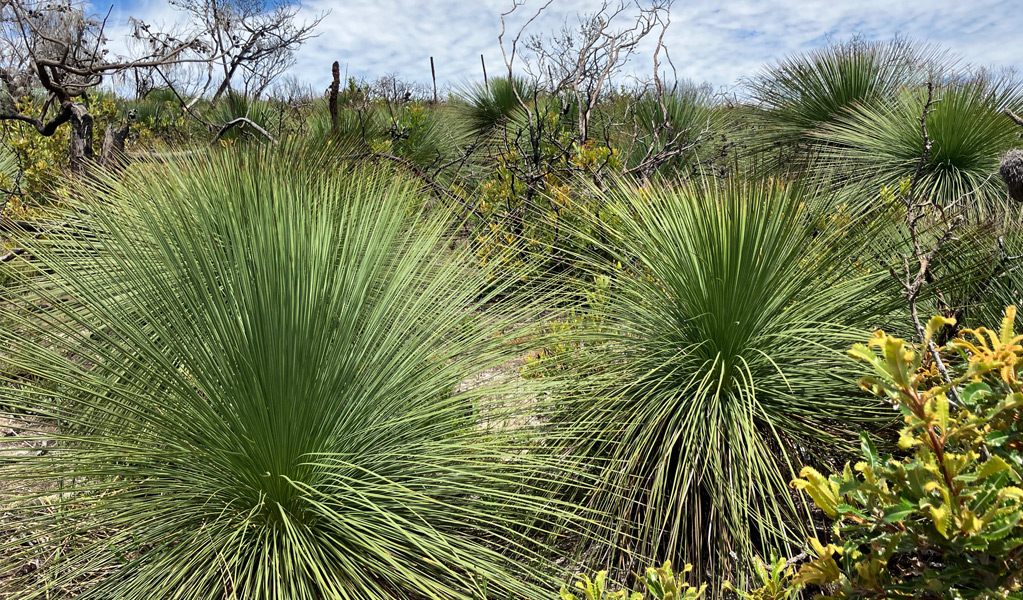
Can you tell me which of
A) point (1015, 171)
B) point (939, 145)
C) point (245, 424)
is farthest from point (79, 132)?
point (939, 145)

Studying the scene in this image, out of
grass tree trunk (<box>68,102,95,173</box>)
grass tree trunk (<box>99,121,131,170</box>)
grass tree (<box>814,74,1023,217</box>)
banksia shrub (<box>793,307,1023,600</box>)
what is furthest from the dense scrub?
grass tree (<box>814,74,1023,217</box>)

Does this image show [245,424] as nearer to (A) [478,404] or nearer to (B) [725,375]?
(A) [478,404]

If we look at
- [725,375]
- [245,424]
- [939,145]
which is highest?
[939,145]

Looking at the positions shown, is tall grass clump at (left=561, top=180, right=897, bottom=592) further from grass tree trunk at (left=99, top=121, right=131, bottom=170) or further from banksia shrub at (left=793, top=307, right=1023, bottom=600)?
grass tree trunk at (left=99, top=121, right=131, bottom=170)

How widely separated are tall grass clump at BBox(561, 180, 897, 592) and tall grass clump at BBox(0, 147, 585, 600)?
1.42 ft

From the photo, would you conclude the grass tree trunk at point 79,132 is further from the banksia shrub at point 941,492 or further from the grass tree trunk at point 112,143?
the banksia shrub at point 941,492

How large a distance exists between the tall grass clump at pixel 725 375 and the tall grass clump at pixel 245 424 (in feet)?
1.42

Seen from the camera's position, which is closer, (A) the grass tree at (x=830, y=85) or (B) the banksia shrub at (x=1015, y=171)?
(B) the banksia shrub at (x=1015, y=171)

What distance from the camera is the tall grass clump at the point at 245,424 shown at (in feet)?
5.12

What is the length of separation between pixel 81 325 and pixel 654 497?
1.73 m

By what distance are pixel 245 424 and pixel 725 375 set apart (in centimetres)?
144

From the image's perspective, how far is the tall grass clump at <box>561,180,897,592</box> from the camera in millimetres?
1984

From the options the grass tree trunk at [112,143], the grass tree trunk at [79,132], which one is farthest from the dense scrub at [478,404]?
the grass tree trunk at [79,132]

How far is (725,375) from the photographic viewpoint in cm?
211
